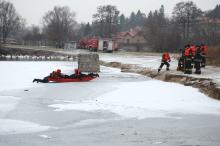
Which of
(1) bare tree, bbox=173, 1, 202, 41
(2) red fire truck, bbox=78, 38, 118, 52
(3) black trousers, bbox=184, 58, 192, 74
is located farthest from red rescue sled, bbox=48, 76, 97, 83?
(1) bare tree, bbox=173, 1, 202, 41

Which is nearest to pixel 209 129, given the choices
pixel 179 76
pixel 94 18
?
pixel 179 76

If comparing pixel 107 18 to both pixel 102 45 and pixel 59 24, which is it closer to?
pixel 59 24

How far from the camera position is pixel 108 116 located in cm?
1352

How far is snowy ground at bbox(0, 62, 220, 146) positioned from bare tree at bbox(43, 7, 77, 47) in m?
78.4

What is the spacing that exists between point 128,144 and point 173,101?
23.3 feet

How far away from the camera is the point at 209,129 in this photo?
11.6m

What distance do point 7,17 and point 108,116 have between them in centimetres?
10689

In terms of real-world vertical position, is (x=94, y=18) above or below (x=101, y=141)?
above

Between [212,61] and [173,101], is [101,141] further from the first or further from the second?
[212,61]

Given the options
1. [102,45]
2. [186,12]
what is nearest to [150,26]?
[186,12]

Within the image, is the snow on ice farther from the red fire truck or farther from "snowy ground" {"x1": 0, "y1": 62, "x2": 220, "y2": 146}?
the red fire truck

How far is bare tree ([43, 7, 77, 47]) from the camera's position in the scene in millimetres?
101156

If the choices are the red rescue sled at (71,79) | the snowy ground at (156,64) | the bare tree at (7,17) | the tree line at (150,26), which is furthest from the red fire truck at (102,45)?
the bare tree at (7,17)

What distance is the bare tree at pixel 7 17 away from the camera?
113000mm
